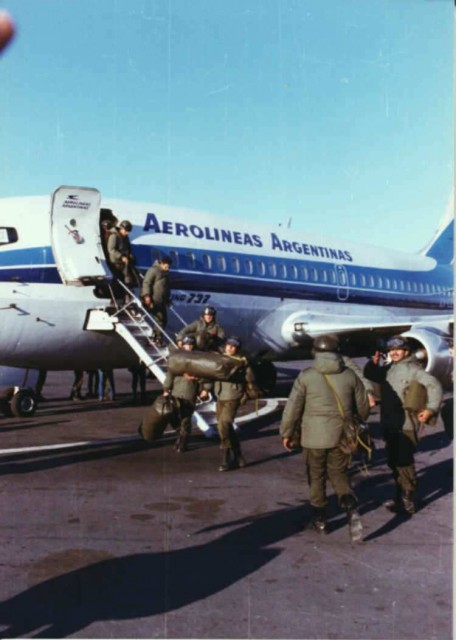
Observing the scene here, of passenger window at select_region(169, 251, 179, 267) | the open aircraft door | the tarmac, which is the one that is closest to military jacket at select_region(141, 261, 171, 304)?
the open aircraft door

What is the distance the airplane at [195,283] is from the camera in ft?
41.0

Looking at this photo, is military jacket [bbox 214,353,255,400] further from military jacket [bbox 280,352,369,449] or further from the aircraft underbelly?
the aircraft underbelly

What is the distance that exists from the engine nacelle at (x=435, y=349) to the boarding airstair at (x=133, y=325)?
5.06 metres

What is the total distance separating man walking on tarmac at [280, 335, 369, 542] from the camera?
6500 mm

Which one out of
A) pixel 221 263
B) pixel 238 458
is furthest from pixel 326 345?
pixel 221 263

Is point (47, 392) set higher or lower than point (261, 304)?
lower

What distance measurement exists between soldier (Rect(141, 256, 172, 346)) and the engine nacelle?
534 centimetres

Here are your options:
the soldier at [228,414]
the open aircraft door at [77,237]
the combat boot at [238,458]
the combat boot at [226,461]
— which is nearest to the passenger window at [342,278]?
the open aircraft door at [77,237]

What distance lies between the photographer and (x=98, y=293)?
1298 cm

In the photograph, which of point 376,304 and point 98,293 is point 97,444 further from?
point 376,304

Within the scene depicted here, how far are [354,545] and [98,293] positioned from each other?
26.4 feet

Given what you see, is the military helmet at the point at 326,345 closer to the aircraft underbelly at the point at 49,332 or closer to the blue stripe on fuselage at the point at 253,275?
the aircraft underbelly at the point at 49,332

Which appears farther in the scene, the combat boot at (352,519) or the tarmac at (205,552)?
the combat boot at (352,519)

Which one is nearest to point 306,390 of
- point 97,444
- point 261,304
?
point 97,444
